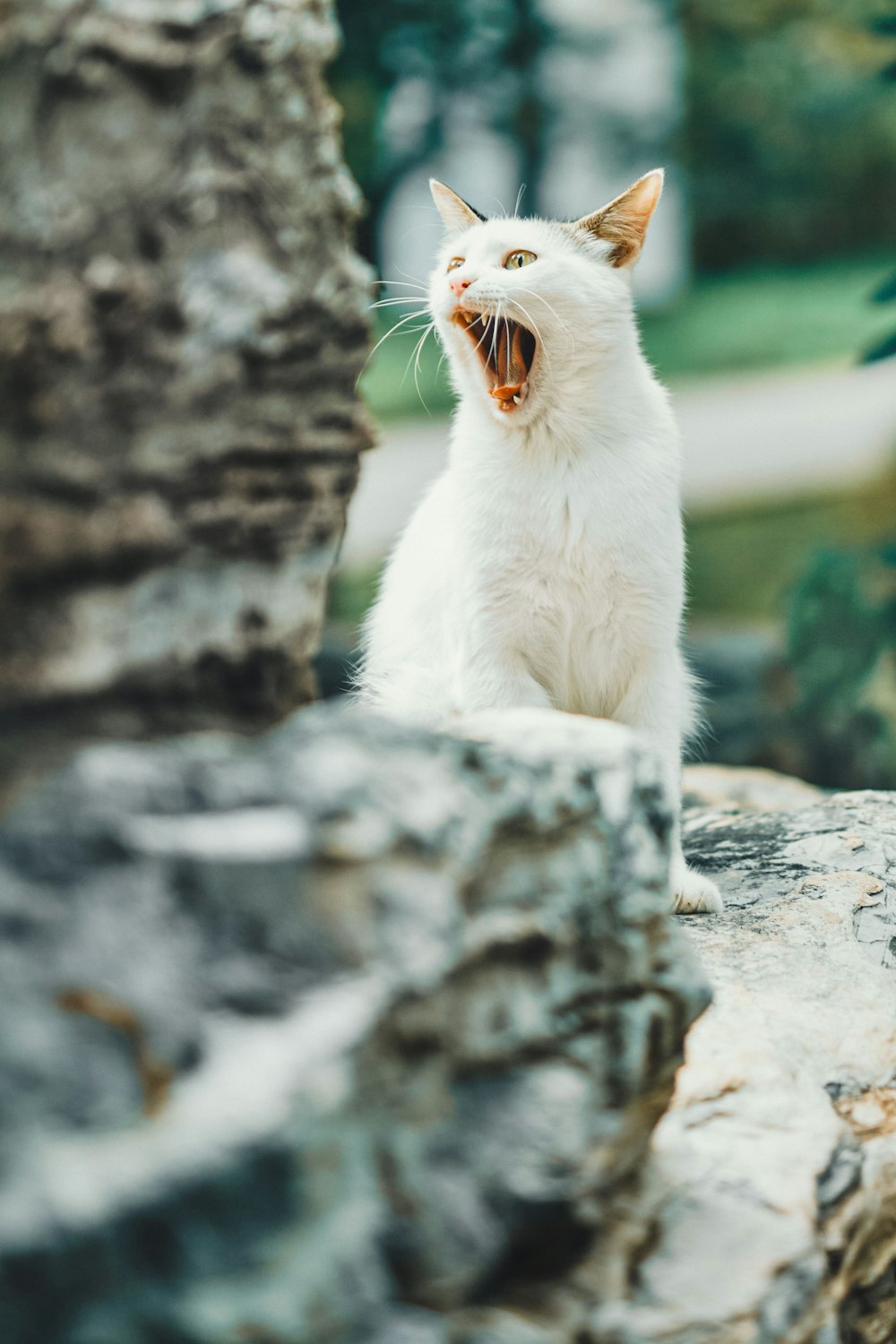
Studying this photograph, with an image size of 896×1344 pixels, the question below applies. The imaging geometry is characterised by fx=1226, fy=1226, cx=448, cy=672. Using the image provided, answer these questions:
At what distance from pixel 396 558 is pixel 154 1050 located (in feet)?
5.57

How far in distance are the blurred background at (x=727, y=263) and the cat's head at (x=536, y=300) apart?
2.72m

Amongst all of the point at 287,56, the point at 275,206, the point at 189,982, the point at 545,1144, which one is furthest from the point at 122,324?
the point at 545,1144

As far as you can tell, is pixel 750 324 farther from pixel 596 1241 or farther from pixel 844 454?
pixel 596 1241

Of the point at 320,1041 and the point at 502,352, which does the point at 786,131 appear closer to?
the point at 502,352

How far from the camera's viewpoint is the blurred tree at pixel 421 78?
5.04 m

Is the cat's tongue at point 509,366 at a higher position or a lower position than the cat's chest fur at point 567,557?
higher

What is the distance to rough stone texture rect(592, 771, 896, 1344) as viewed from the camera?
1309 millimetres

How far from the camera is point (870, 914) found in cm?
207

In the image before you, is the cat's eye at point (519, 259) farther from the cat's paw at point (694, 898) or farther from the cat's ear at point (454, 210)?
the cat's paw at point (694, 898)

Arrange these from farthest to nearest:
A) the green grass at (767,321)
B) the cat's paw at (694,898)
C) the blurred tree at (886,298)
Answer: the green grass at (767,321), the blurred tree at (886,298), the cat's paw at (694,898)

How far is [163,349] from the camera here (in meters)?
1.17

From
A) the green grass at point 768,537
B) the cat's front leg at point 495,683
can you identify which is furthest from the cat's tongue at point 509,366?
the green grass at point 768,537

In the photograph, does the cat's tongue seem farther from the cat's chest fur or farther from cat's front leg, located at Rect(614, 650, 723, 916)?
cat's front leg, located at Rect(614, 650, 723, 916)

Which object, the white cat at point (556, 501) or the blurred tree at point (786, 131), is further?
the blurred tree at point (786, 131)
